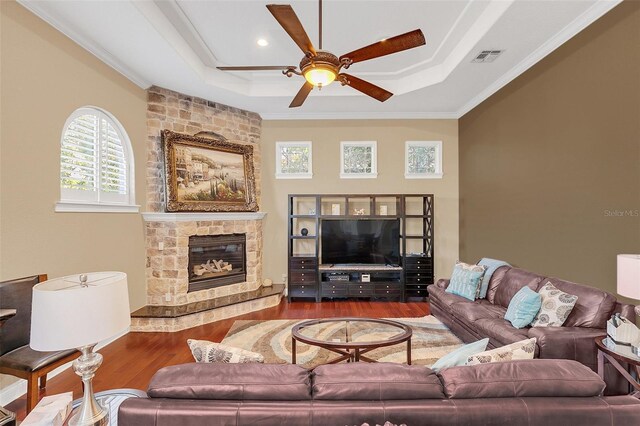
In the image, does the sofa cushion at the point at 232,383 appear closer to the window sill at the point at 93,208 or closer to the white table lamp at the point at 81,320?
the white table lamp at the point at 81,320

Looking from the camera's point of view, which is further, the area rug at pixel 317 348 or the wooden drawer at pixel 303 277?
the wooden drawer at pixel 303 277

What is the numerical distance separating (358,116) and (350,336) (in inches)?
170

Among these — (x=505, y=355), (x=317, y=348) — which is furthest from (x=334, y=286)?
(x=505, y=355)

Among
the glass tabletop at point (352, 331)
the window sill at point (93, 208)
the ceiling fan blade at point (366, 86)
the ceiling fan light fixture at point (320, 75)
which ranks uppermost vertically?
the ceiling fan blade at point (366, 86)

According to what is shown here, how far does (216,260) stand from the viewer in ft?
17.2

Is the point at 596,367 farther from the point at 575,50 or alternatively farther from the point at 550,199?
the point at 575,50

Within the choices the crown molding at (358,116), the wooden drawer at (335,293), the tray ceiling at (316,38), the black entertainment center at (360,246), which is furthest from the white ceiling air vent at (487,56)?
the wooden drawer at (335,293)

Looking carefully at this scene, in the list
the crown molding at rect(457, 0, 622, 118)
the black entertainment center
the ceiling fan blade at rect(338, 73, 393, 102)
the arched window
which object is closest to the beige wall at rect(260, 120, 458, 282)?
the black entertainment center

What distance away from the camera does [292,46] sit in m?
4.05

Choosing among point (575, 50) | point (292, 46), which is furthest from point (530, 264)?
point (292, 46)

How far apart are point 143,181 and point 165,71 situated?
1554 mm

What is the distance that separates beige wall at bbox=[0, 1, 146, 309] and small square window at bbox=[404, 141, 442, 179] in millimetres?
4796

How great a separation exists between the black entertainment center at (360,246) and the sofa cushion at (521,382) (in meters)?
4.20

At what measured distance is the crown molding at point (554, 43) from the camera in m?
2.89
